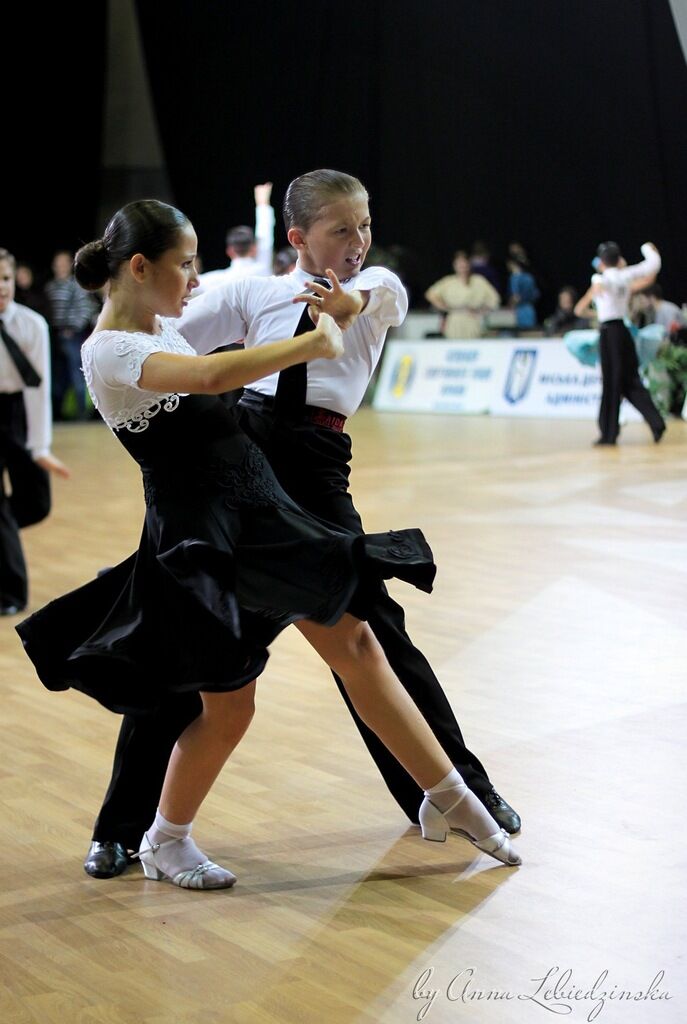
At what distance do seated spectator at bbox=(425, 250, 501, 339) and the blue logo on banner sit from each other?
3.50ft

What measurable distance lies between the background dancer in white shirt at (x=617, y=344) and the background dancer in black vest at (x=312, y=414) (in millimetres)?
8300

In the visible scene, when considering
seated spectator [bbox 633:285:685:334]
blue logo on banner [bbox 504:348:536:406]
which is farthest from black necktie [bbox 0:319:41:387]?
blue logo on banner [bbox 504:348:536:406]

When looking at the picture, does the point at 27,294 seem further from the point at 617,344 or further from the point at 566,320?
the point at 617,344

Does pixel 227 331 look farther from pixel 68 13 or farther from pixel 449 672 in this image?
pixel 68 13

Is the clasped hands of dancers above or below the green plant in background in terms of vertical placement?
above

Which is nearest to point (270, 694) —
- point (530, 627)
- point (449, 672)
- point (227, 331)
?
point (449, 672)

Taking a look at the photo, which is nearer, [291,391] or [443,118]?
[291,391]

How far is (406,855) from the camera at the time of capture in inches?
104

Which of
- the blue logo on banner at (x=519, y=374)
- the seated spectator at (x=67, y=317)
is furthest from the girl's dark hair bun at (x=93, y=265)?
the seated spectator at (x=67, y=317)

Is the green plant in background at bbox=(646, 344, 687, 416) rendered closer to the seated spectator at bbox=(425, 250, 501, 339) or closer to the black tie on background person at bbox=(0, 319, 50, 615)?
the seated spectator at bbox=(425, 250, 501, 339)

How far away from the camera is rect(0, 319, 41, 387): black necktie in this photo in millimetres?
5055

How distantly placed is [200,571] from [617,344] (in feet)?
30.2

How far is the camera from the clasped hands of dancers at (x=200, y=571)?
89.4 inches

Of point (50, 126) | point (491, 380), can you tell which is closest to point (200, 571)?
point (491, 380)
